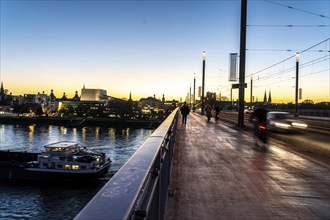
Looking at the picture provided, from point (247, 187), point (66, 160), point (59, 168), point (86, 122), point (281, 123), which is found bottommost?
point (59, 168)

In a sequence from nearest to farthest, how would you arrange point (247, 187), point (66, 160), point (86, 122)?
point (247, 187), point (66, 160), point (86, 122)

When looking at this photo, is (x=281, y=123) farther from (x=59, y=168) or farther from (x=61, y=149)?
(x=61, y=149)

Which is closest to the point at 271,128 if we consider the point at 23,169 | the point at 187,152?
the point at 187,152

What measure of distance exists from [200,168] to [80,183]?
4722 cm

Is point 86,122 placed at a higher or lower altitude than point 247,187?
lower

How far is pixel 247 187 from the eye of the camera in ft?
21.6

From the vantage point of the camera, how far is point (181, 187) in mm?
6430

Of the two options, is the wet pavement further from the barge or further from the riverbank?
the riverbank

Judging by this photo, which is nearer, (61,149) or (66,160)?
(66,160)

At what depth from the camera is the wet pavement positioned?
506 centimetres

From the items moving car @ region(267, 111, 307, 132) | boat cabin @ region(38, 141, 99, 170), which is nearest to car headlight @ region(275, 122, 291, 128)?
moving car @ region(267, 111, 307, 132)

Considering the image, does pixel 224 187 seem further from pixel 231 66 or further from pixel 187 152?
pixel 231 66

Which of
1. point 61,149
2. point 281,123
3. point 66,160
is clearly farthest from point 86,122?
point 281,123

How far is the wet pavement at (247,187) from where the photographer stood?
5059 millimetres
